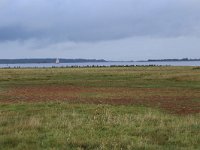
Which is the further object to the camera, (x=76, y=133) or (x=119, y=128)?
(x=119, y=128)

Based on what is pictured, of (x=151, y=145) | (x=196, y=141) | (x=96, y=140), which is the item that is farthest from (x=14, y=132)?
(x=196, y=141)

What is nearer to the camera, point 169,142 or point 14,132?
point 169,142

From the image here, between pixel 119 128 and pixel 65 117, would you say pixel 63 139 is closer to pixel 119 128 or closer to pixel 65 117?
pixel 119 128

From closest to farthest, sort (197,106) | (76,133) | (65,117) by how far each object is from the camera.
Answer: (76,133)
(65,117)
(197,106)

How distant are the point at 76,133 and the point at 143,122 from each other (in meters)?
3.55

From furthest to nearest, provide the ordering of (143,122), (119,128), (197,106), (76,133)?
1. (197,106)
2. (143,122)
3. (119,128)
4. (76,133)

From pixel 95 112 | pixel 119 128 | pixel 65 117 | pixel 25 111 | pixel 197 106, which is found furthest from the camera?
pixel 197 106

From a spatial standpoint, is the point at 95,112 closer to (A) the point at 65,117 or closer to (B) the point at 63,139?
(A) the point at 65,117

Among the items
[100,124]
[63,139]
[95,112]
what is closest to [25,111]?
[95,112]

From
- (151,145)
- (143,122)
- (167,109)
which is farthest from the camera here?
(167,109)

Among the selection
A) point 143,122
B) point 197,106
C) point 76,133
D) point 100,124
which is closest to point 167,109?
point 197,106

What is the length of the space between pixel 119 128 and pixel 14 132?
3388mm

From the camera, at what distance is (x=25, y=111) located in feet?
65.4

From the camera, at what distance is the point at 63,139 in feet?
38.9
